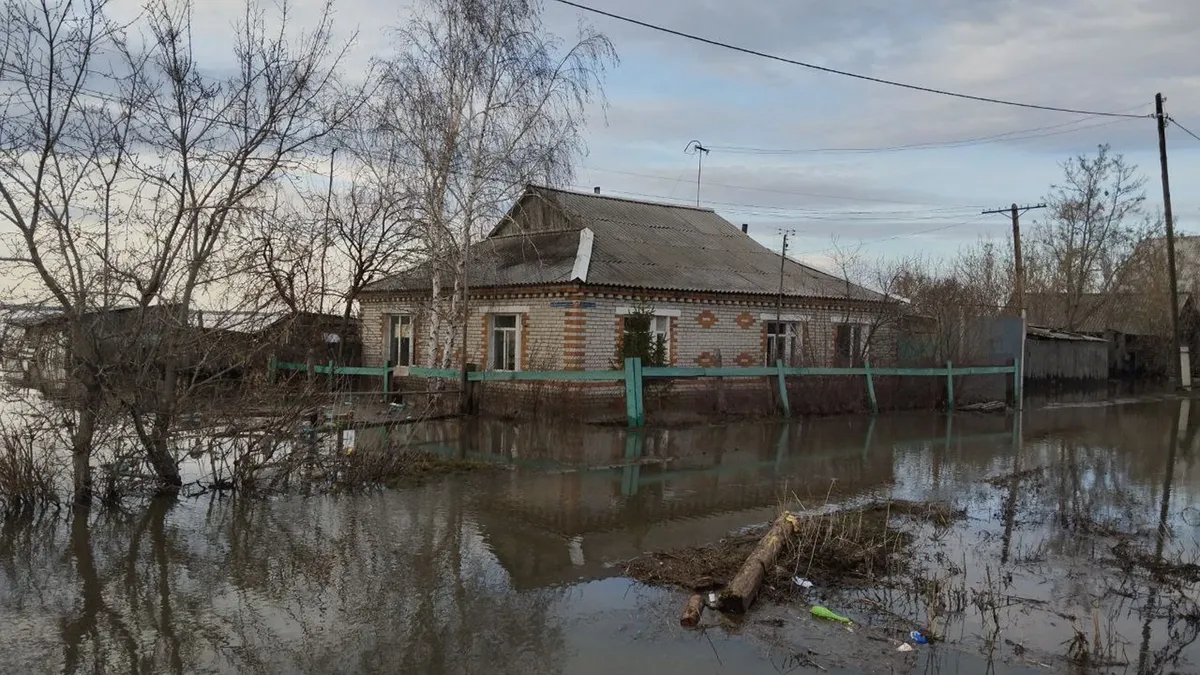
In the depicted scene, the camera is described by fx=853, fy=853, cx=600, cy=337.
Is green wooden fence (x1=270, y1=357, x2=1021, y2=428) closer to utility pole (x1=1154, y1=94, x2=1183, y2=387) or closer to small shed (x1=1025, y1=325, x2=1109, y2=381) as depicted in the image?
small shed (x1=1025, y1=325, x2=1109, y2=381)

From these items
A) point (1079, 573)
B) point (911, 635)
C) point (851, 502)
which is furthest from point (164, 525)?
point (1079, 573)

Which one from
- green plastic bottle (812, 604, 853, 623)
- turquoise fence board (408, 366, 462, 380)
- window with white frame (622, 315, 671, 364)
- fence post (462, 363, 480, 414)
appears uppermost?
window with white frame (622, 315, 671, 364)

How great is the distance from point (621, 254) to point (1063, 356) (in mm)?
14820

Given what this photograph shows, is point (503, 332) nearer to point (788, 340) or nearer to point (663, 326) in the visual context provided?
point (663, 326)

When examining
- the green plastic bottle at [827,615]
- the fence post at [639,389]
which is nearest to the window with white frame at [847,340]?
the fence post at [639,389]

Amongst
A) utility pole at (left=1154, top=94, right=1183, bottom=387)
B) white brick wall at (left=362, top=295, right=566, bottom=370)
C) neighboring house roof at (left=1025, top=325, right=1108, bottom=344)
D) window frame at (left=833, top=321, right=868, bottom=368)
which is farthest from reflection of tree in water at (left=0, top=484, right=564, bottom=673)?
utility pole at (left=1154, top=94, right=1183, bottom=387)

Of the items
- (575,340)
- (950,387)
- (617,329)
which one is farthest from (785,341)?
(575,340)

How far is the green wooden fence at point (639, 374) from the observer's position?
590 inches

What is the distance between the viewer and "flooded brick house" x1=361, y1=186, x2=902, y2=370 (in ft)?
58.5

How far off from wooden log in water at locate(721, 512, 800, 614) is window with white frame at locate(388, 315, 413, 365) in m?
16.4

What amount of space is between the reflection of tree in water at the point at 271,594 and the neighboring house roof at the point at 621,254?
997 centimetres

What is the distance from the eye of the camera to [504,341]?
1938 cm

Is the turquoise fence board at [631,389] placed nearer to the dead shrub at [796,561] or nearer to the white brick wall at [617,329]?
the white brick wall at [617,329]

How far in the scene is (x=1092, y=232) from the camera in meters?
36.7
